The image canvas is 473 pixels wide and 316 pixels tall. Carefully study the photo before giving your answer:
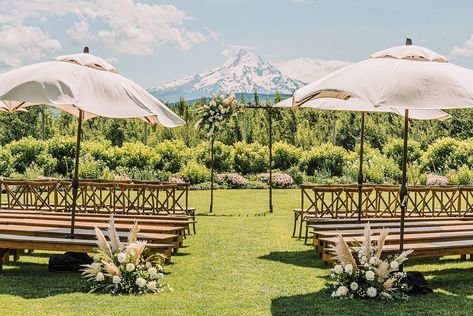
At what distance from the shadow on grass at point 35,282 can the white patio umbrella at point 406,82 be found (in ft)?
12.2

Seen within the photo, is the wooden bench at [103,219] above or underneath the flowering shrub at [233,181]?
underneath

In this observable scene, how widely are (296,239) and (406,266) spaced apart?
279 centimetres

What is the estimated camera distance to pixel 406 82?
21.6ft

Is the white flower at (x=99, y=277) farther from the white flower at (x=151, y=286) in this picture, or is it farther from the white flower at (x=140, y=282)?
the white flower at (x=151, y=286)

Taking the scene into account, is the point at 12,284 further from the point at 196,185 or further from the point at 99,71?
the point at 196,185

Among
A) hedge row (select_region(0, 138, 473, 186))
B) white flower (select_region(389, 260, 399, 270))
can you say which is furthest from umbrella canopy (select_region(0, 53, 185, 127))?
hedge row (select_region(0, 138, 473, 186))

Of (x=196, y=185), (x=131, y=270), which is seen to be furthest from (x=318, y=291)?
(x=196, y=185)

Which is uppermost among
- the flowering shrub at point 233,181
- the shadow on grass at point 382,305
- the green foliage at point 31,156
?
the green foliage at point 31,156

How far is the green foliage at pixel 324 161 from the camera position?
80.8ft

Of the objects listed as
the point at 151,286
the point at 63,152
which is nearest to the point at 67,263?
the point at 151,286

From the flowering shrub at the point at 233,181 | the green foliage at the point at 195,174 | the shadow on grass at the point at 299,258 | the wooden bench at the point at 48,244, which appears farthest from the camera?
the green foliage at the point at 195,174

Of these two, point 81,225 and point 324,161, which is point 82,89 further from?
point 324,161

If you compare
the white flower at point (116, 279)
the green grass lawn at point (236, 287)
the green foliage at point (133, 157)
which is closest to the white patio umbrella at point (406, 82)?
the green grass lawn at point (236, 287)

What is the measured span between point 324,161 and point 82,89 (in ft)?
58.9
